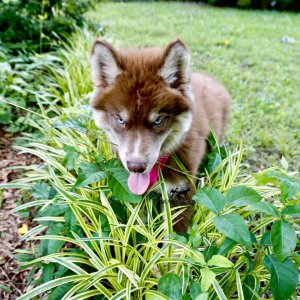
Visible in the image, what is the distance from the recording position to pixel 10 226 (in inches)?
119

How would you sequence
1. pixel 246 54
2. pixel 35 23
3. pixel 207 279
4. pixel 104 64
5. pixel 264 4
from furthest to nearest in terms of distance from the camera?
pixel 264 4, pixel 246 54, pixel 35 23, pixel 104 64, pixel 207 279

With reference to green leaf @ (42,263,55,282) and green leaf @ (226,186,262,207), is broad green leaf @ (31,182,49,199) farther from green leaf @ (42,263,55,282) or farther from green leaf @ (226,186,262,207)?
green leaf @ (226,186,262,207)

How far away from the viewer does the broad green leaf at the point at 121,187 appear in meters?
2.24

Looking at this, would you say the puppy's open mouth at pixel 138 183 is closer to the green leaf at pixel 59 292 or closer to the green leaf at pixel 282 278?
the green leaf at pixel 59 292

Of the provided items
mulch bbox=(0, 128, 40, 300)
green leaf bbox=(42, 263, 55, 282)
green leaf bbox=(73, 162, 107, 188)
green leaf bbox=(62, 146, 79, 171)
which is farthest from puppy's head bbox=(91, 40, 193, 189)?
mulch bbox=(0, 128, 40, 300)

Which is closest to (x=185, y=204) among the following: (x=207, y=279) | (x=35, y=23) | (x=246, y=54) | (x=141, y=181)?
(x=141, y=181)

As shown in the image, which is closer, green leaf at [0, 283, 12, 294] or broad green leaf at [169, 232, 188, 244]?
broad green leaf at [169, 232, 188, 244]

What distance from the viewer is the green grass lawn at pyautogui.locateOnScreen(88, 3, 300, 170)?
173 inches

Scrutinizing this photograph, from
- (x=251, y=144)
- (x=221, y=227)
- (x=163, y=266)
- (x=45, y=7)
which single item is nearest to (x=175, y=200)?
(x=163, y=266)

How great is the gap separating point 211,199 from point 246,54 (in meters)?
6.23

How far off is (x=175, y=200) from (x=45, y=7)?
13.7ft

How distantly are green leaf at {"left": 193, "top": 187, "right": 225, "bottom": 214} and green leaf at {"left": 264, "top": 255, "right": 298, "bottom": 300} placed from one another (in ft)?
1.22

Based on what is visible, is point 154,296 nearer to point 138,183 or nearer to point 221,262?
point 221,262

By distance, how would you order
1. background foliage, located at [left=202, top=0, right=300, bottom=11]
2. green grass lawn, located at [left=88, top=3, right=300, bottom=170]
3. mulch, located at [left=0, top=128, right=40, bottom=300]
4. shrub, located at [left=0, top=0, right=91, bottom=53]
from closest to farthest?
mulch, located at [left=0, top=128, right=40, bottom=300] → green grass lawn, located at [left=88, top=3, right=300, bottom=170] → shrub, located at [left=0, top=0, right=91, bottom=53] → background foliage, located at [left=202, top=0, right=300, bottom=11]
